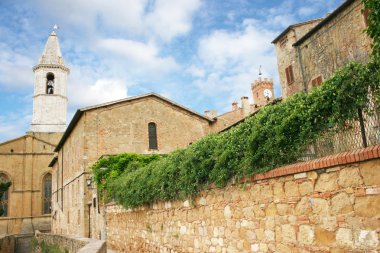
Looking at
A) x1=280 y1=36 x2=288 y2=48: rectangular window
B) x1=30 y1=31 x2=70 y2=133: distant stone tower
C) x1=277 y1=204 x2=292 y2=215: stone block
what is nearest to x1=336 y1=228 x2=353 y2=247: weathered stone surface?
x1=277 y1=204 x2=292 y2=215: stone block

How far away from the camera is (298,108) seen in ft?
18.7

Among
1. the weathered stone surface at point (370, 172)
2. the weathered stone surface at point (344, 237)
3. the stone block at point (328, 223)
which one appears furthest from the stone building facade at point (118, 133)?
the weathered stone surface at point (370, 172)

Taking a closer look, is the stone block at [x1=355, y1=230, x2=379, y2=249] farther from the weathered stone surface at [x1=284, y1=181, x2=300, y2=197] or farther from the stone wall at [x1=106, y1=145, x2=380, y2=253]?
the weathered stone surface at [x1=284, y1=181, x2=300, y2=197]

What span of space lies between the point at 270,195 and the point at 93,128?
59.3 ft

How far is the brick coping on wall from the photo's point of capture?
4.40m

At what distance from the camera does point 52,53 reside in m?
49.9

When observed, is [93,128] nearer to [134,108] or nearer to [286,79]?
[134,108]

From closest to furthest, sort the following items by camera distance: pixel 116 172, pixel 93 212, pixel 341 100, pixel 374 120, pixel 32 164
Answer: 1. pixel 374 120
2. pixel 341 100
3. pixel 116 172
4. pixel 93 212
5. pixel 32 164

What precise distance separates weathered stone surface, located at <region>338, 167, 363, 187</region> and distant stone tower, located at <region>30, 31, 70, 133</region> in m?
47.8

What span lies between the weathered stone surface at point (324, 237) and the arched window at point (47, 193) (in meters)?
46.3

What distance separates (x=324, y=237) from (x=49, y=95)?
48.3 meters

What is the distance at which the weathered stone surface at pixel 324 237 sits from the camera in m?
4.86

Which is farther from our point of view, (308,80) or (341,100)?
(308,80)

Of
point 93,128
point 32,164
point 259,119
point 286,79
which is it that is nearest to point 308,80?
point 286,79
